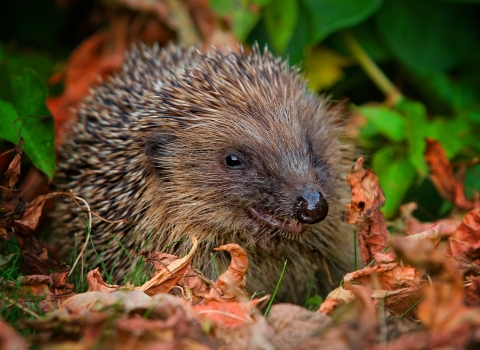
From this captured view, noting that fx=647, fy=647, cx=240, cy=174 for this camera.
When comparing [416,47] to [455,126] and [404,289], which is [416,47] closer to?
[455,126]

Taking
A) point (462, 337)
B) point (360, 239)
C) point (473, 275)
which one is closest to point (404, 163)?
point (360, 239)

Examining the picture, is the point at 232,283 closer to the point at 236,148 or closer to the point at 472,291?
the point at 236,148

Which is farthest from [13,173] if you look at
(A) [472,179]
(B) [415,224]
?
(A) [472,179]

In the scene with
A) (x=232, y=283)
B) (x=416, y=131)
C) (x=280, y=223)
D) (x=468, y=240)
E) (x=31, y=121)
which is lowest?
(x=232, y=283)

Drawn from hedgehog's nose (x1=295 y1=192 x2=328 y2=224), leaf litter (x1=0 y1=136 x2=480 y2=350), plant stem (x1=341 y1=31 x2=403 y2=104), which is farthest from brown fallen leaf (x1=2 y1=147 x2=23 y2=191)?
plant stem (x1=341 y1=31 x2=403 y2=104)

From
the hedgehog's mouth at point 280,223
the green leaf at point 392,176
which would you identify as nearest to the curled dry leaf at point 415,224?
the green leaf at point 392,176

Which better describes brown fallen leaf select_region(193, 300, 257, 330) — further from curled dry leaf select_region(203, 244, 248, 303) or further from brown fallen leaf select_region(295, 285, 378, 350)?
brown fallen leaf select_region(295, 285, 378, 350)

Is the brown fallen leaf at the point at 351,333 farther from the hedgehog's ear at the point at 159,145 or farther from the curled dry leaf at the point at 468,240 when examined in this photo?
the hedgehog's ear at the point at 159,145
